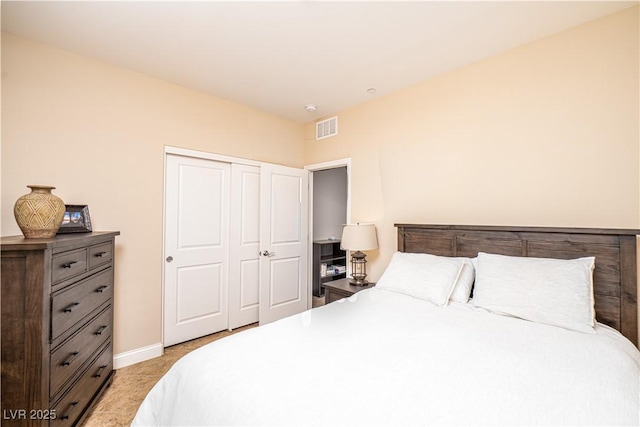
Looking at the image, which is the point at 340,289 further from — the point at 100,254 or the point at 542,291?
the point at 100,254

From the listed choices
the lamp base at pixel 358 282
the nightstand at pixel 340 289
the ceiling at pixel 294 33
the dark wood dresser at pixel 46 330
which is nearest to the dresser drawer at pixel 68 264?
the dark wood dresser at pixel 46 330

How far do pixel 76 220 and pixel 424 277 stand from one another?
8.49 feet

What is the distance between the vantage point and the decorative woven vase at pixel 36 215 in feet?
5.29

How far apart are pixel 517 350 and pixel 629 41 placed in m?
2.00

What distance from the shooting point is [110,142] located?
2.43 metres

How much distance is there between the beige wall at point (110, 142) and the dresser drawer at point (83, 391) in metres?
0.36

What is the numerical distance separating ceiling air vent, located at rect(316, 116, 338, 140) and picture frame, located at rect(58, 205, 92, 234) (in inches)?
100

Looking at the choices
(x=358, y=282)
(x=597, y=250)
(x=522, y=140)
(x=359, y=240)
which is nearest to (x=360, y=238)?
(x=359, y=240)

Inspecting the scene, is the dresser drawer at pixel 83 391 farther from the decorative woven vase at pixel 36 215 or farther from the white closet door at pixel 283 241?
the white closet door at pixel 283 241

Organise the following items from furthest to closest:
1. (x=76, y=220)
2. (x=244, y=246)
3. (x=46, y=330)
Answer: (x=244, y=246) → (x=76, y=220) → (x=46, y=330)

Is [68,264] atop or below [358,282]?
atop

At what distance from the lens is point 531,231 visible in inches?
77.6

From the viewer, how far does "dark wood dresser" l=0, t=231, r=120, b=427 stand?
1365 millimetres

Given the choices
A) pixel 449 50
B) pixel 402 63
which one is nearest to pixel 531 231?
pixel 449 50
